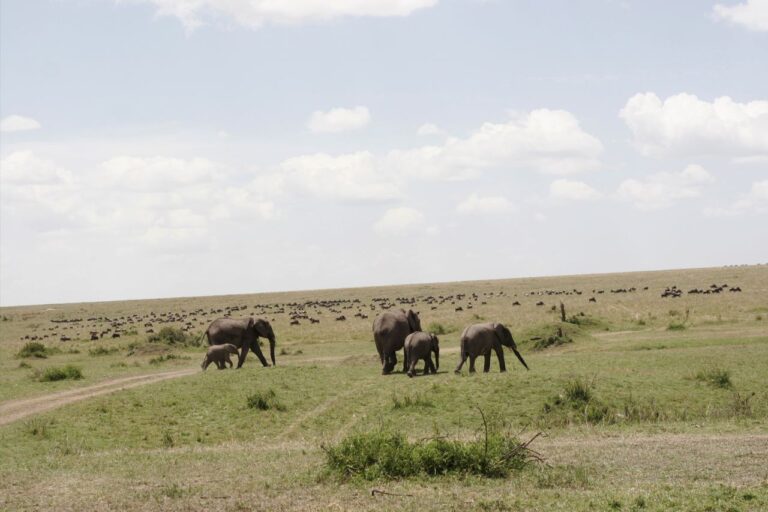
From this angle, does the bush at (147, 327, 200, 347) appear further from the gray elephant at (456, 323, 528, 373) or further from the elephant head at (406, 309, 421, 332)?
the gray elephant at (456, 323, 528, 373)

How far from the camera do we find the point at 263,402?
22.8 metres

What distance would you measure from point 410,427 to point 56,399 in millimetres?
13303

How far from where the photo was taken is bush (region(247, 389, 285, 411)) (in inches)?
894

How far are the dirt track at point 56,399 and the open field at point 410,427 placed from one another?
0.37 feet

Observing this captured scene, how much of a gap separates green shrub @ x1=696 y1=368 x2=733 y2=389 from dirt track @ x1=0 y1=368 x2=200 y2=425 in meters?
18.1

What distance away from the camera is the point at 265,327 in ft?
114

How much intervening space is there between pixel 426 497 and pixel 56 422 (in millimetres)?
13868

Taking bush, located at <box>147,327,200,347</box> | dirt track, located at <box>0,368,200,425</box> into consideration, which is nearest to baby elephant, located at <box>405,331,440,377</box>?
dirt track, located at <box>0,368,200,425</box>

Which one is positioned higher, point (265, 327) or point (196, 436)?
point (265, 327)

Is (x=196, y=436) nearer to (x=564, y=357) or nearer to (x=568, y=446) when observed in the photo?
(x=568, y=446)

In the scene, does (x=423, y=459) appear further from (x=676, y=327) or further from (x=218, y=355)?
(x=676, y=327)

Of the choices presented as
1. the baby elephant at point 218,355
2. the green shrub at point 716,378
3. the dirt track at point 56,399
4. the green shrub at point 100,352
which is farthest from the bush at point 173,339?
the green shrub at point 716,378

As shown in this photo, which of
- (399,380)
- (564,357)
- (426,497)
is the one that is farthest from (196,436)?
(564,357)

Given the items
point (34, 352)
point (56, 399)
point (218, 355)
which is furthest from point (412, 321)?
point (34, 352)
